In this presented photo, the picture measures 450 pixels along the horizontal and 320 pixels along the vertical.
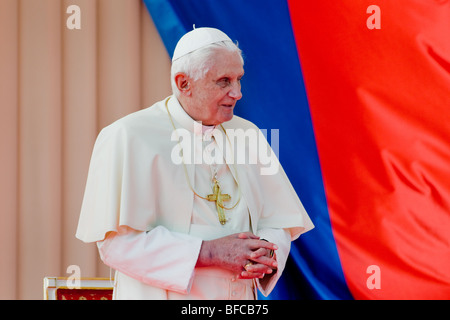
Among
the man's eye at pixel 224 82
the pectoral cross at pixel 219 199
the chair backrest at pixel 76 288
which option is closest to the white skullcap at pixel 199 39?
the man's eye at pixel 224 82

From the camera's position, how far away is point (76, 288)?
3586 mm

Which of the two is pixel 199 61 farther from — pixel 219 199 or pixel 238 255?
pixel 238 255

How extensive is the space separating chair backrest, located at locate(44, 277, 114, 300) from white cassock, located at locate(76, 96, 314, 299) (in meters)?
0.65

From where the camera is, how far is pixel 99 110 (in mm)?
4363

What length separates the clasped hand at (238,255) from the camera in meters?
2.78

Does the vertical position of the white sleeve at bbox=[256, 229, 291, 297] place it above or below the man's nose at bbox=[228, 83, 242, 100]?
below

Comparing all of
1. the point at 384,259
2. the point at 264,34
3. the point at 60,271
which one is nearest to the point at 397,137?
the point at 384,259

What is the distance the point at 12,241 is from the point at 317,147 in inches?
72.4

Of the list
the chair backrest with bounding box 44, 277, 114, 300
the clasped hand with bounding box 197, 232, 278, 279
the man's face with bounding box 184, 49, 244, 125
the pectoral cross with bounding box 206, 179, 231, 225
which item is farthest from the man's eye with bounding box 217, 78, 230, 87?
the chair backrest with bounding box 44, 277, 114, 300

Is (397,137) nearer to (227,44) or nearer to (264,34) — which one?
(264,34)

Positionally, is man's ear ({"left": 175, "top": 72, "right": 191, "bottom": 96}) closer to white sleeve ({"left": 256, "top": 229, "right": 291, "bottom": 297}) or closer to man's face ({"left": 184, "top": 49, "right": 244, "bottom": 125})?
man's face ({"left": 184, "top": 49, "right": 244, "bottom": 125})

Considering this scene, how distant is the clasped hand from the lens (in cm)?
278

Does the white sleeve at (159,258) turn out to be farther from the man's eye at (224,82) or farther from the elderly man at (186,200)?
the man's eye at (224,82)

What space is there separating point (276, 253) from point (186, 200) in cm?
42
